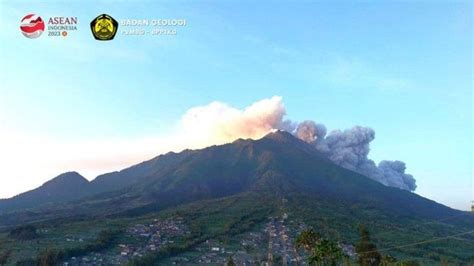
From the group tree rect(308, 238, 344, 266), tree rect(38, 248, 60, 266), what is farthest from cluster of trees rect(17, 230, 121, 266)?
tree rect(308, 238, 344, 266)

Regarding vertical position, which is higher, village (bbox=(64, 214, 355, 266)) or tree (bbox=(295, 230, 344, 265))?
tree (bbox=(295, 230, 344, 265))

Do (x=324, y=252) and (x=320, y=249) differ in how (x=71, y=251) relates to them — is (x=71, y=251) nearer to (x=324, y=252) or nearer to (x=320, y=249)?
(x=320, y=249)

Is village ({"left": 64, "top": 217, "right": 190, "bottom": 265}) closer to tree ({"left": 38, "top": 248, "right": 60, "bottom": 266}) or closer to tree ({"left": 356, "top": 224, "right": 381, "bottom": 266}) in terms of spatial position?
tree ({"left": 38, "top": 248, "right": 60, "bottom": 266})

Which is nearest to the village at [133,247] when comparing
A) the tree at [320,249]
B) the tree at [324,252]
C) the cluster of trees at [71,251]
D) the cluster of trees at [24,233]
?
the cluster of trees at [71,251]

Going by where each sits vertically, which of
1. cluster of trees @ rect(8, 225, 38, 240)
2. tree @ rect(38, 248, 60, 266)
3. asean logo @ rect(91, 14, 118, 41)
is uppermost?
asean logo @ rect(91, 14, 118, 41)

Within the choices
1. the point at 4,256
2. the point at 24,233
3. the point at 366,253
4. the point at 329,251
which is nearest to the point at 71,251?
the point at 4,256

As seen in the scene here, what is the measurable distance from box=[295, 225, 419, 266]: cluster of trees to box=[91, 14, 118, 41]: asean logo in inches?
2300

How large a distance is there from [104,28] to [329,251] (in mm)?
59967

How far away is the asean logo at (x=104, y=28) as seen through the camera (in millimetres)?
50875

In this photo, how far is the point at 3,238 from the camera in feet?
587

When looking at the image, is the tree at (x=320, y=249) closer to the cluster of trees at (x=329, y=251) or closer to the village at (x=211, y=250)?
the cluster of trees at (x=329, y=251)

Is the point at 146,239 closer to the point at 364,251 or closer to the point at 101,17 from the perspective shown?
the point at 364,251

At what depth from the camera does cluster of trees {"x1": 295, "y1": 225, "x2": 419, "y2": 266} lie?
93.9 metres

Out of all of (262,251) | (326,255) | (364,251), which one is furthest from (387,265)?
(262,251)
